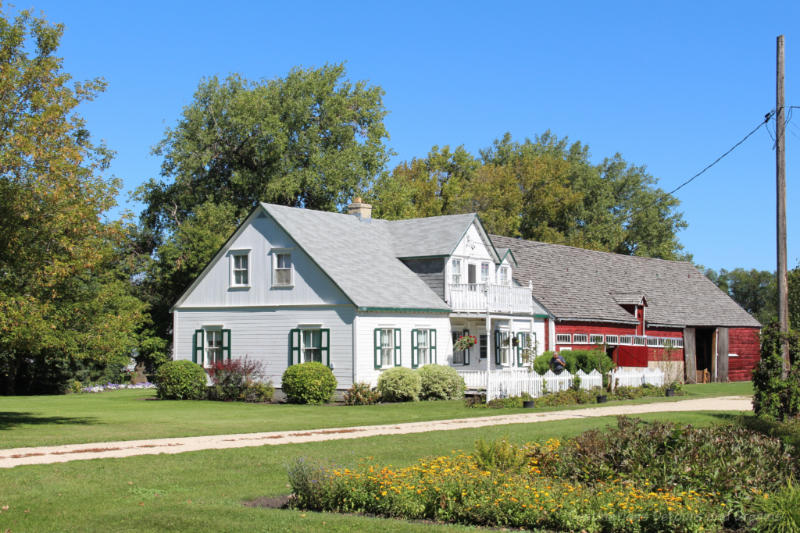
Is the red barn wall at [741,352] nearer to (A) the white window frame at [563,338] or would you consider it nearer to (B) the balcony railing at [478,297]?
(A) the white window frame at [563,338]

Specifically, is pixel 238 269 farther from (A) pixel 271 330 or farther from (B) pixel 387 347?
(B) pixel 387 347

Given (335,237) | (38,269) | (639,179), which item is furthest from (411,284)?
(639,179)

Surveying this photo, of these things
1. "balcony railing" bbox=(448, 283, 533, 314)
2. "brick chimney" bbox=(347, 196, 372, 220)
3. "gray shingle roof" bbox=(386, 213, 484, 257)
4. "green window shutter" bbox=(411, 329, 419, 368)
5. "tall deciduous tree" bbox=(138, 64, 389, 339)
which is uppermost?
"tall deciduous tree" bbox=(138, 64, 389, 339)

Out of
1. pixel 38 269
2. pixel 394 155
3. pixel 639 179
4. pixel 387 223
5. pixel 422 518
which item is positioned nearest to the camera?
pixel 422 518

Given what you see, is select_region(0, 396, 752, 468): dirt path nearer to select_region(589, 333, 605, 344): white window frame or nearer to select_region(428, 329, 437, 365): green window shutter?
select_region(428, 329, 437, 365): green window shutter

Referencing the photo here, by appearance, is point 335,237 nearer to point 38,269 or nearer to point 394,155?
point 38,269

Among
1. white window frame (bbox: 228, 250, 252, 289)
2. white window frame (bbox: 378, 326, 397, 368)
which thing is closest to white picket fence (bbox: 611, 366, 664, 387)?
white window frame (bbox: 378, 326, 397, 368)

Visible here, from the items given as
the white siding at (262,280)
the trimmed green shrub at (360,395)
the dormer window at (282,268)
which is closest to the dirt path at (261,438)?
the trimmed green shrub at (360,395)

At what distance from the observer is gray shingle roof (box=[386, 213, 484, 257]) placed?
126ft

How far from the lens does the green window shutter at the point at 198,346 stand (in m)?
36.9

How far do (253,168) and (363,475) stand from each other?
46.8 m

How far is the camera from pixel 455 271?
127ft

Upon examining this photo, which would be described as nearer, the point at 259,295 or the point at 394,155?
the point at 259,295

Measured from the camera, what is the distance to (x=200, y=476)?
46.0 ft
